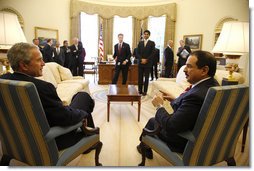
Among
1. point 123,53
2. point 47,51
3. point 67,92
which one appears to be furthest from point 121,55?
point 47,51

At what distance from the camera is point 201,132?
1360mm

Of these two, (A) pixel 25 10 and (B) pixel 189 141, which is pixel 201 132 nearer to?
(B) pixel 189 141

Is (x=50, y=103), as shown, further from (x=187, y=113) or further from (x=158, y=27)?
(x=158, y=27)

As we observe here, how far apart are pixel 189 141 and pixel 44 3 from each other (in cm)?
191

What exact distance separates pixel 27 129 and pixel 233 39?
2.06 m

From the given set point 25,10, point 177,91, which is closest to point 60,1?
point 25,10

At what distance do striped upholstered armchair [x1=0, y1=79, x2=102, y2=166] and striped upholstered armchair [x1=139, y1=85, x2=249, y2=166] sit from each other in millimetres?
831

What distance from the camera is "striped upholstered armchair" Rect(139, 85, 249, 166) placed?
131cm

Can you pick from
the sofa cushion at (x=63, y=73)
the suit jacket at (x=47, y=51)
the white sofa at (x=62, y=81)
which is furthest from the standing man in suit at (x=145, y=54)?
the suit jacket at (x=47, y=51)

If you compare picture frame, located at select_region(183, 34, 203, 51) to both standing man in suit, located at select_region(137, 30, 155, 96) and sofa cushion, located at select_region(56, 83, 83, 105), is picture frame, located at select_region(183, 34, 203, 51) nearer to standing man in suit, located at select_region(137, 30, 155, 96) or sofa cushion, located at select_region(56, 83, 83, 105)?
sofa cushion, located at select_region(56, 83, 83, 105)

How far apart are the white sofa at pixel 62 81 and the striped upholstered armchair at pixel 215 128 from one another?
1919mm

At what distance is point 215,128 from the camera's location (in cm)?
140

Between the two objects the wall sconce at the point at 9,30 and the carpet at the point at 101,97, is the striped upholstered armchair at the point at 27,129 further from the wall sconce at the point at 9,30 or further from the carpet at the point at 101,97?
the carpet at the point at 101,97

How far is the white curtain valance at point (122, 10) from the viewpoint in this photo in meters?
2.69
